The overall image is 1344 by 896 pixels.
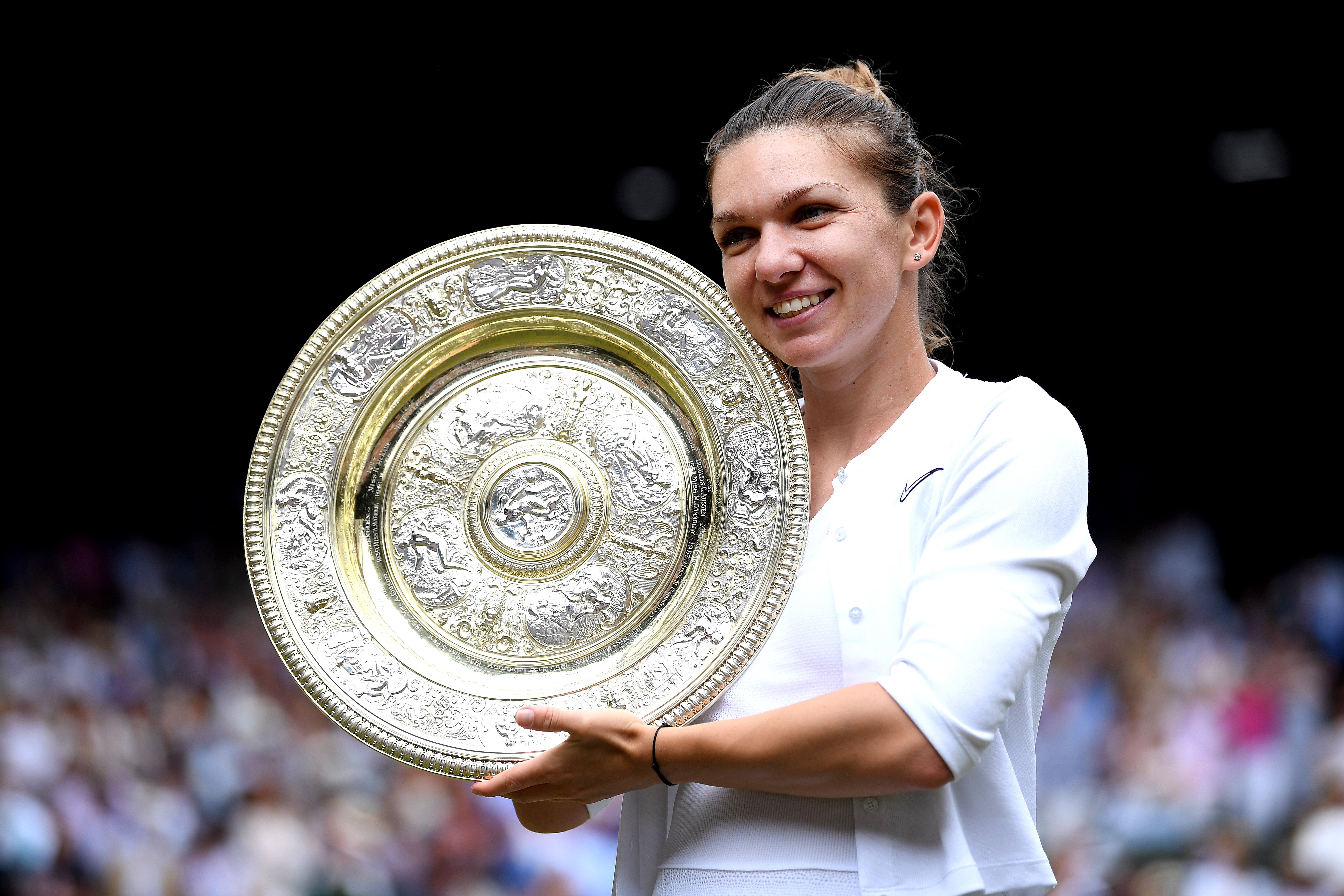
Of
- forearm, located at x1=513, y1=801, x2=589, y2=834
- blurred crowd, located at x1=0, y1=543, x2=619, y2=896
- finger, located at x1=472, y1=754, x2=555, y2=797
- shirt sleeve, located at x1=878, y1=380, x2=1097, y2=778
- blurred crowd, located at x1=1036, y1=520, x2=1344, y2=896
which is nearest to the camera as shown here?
shirt sleeve, located at x1=878, y1=380, x2=1097, y2=778

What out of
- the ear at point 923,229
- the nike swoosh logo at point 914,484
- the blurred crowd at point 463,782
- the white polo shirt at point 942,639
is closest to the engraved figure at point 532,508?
the white polo shirt at point 942,639

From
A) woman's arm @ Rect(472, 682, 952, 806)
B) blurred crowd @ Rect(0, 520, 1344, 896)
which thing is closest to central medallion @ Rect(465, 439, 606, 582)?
woman's arm @ Rect(472, 682, 952, 806)

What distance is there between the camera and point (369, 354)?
145 cm

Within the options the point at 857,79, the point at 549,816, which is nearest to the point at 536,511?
the point at 549,816

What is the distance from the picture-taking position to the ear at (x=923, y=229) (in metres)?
1.42

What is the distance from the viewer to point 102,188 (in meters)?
6.05

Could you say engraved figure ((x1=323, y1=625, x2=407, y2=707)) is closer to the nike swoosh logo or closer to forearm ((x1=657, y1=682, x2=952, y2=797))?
forearm ((x1=657, y1=682, x2=952, y2=797))

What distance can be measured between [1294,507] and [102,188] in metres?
6.81

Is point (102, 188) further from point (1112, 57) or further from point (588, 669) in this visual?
point (588, 669)

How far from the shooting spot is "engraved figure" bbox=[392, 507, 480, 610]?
4.78ft

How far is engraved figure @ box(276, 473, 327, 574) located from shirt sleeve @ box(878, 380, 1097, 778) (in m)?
0.73

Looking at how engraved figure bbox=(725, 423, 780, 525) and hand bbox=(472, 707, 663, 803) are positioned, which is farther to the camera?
engraved figure bbox=(725, 423, 780, 525)

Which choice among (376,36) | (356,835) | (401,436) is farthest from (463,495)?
(356,835)

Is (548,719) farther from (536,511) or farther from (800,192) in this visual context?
(800,192)
